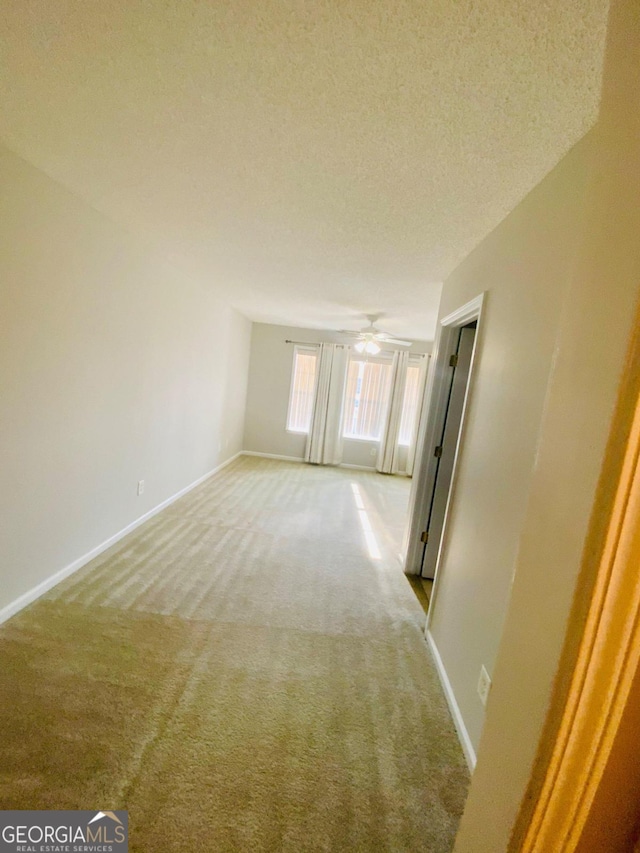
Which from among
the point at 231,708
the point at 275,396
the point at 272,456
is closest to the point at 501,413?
the point at 231,708

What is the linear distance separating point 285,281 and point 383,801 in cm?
343

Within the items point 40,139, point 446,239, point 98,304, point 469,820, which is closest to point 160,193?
point 40,139

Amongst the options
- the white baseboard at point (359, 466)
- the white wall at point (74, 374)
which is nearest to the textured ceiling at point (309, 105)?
the white wall at point (74, 374)

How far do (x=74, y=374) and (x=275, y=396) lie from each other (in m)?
4.49

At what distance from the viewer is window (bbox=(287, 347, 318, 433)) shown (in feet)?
21.7

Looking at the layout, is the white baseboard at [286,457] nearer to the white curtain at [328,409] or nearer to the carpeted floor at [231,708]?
the white curtain at [328,409]

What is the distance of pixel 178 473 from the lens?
4.14m

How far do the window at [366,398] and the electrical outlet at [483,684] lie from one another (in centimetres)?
526

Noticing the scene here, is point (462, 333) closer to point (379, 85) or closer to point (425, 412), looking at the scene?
point (425, 412)

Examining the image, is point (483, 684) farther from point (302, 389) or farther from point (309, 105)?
point (302, 389)

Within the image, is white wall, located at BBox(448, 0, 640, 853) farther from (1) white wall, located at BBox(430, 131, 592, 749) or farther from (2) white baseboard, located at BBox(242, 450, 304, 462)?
(2) white baseboard, located at BBox(242, 450, 304, 462)

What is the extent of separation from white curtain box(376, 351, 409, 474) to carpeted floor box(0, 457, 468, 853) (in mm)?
3739

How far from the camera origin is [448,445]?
Result: 9.27 ft

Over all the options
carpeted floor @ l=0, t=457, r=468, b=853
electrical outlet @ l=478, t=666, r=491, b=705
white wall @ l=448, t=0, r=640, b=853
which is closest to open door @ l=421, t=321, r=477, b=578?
carpeted floor @ l=0, t=457, r=468, b=853
